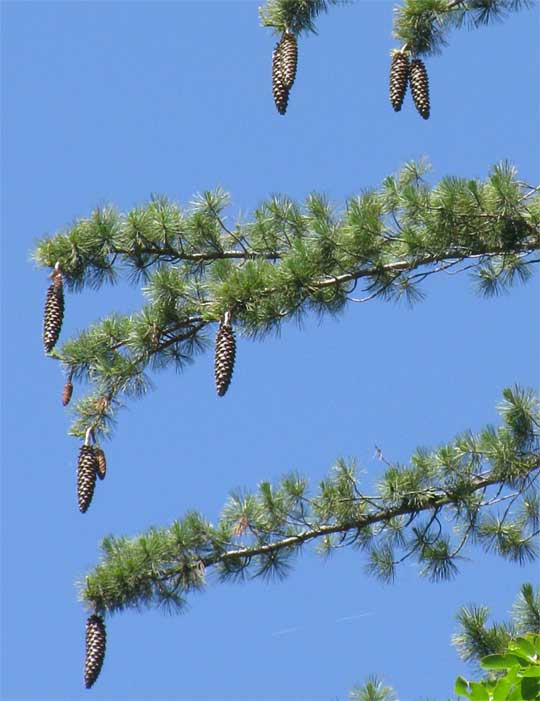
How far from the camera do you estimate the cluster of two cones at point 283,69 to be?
7.09 meters

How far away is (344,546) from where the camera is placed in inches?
283

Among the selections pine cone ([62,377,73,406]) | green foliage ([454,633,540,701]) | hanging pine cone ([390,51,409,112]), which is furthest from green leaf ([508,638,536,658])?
hanging pine cone ([390,51,409,112])

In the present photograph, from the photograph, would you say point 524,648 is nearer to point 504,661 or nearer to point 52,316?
point 504,661

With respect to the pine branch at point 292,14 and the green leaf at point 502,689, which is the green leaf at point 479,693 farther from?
the pine branch at point 292,14

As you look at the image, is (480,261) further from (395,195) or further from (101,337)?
(101,337)

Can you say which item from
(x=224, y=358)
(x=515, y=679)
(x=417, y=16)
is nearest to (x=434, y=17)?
(x=417, y=16)

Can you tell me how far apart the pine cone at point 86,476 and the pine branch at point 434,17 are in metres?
2.31

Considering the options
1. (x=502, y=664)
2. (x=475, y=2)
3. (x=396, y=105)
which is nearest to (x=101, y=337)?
(x=396, y=105)

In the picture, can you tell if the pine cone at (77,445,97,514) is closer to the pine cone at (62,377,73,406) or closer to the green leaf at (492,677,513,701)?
the pine cone at (62,377,73,406)

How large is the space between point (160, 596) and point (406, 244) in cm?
179

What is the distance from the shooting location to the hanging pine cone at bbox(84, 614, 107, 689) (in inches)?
258

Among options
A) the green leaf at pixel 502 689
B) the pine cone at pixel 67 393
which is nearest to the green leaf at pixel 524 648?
the green leaf at pixel 502 689

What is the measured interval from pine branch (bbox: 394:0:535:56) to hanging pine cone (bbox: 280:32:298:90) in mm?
508

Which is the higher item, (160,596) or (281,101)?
(281,101)
